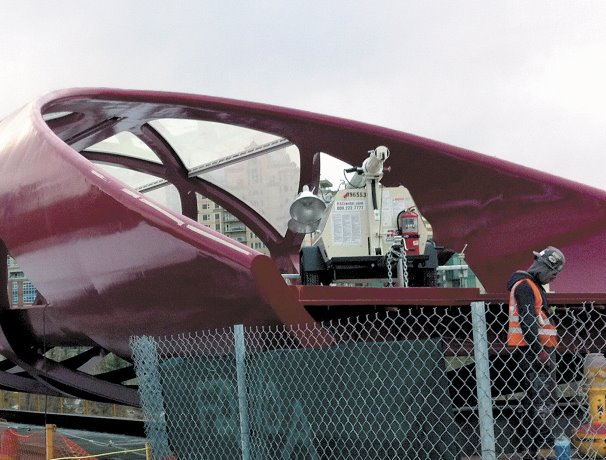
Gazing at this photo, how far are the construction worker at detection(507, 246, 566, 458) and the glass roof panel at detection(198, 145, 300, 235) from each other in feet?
33.9

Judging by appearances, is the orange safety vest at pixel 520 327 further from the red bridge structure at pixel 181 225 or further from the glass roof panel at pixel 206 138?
the glass roof panel at pixel 206 138

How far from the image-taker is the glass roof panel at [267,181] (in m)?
16.3

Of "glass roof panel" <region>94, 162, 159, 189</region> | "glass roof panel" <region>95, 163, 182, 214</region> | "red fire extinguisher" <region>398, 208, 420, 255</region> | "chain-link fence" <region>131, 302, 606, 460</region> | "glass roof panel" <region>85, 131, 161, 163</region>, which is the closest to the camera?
"chain-link fence" <region>131, 302, 606, 460</region>

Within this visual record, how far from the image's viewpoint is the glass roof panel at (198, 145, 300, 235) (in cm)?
1633

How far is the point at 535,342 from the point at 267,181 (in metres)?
12.4

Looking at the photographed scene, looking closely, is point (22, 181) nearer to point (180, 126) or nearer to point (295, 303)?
point (295, 303)

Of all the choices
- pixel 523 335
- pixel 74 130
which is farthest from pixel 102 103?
pixel 523 335

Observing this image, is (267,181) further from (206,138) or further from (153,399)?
(153,399)

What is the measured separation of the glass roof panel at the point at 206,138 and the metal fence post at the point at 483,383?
12.0 meters

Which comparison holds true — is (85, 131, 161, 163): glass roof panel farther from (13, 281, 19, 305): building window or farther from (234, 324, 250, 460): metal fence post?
(234, 324, 250, 460): metal fence post

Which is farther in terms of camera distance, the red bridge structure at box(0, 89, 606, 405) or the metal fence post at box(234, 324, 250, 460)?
the red bridge structure at box(0, 89, 606, 405)

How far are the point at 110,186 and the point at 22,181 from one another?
6.96 ft

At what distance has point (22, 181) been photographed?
8812 mm

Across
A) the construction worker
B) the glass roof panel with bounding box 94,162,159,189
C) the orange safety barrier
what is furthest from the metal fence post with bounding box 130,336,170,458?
the glass roof panel with bounding box 94,162,159,189
